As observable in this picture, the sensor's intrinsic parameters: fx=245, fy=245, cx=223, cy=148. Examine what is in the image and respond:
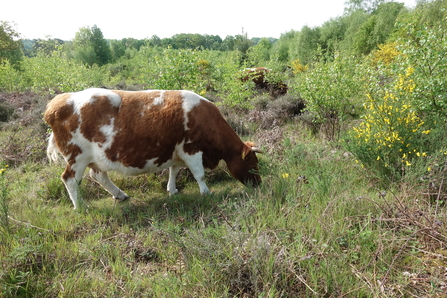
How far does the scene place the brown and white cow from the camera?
3.54 metres

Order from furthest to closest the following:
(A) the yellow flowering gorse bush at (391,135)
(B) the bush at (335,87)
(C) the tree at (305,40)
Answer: (C) the tree at (305,40) → (B) the bush at (335,87) → (A) the yellow flowering gorse bush at (391,135)

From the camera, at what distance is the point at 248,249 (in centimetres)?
226

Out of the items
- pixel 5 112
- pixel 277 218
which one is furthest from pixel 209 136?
pixel 5 112

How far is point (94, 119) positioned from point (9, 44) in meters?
37.1

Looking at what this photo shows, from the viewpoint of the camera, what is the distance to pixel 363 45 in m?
26.0

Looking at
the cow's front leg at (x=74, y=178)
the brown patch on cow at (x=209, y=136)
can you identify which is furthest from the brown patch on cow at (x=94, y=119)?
the brown patch on cow at (x=209, y=136)

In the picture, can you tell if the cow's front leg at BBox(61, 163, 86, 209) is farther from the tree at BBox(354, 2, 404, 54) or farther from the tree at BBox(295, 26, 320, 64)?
the tree at BBox(295, 26, 320, 64)

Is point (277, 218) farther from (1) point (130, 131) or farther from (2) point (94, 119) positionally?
(2) point (94, 119)

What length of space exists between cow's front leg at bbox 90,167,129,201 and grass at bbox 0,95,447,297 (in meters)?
0.49

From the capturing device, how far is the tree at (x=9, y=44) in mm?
28891

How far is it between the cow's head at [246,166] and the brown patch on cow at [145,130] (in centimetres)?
102

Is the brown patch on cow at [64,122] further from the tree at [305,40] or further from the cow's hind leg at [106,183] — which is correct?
the tree at [305,40]

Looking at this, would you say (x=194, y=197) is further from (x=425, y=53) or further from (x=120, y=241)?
(x=425, y=53)

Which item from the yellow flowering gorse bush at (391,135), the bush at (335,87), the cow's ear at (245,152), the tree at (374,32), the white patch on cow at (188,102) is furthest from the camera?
the tree at (374,32)
